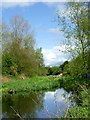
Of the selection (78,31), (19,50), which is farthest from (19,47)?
(78,31)

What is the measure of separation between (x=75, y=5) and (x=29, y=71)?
1197cm

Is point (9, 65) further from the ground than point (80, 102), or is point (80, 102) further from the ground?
point (9, 65)

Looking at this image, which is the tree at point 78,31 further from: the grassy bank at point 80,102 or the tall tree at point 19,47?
the tall tree at point 19,47

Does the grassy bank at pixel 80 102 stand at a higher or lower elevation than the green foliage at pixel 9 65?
lower

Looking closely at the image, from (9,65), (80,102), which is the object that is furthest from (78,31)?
(9,65)

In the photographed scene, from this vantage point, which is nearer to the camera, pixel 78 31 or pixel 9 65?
pixel 78 31

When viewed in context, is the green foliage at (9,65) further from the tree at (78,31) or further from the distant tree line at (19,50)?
the tree at (78,31)

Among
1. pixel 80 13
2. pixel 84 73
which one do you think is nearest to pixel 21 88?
pixel 84 73

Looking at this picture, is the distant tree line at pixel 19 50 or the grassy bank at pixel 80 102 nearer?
the grassy bank at pixel 80 102

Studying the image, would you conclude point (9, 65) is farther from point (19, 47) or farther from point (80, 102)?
point (80, 102)

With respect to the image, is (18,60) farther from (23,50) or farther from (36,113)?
(36,113)

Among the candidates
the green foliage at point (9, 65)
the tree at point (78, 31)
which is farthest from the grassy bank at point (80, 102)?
the green foliage at point (9, 65)

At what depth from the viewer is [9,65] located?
16.9m

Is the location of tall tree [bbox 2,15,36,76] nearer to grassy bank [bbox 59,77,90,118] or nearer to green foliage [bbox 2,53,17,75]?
green foliage [bbox 2,53,17,75]
